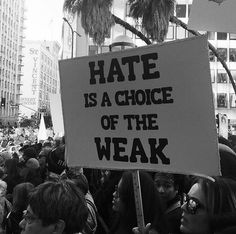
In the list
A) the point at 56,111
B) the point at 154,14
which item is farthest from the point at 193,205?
the point at 154,14

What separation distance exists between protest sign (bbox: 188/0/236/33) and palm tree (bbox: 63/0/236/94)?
11313 mm

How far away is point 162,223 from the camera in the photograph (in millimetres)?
3205

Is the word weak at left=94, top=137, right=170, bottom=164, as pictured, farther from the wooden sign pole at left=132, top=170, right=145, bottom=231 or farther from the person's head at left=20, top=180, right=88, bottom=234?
the person's head at left=20, top=180, right=88, bottom=234

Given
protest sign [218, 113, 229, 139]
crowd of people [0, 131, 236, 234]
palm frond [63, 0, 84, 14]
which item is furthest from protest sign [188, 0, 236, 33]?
palm frond [63, 0, 84, 14]

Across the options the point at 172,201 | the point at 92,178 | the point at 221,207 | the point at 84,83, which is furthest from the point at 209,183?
the point at 92,178

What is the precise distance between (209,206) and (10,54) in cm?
12396

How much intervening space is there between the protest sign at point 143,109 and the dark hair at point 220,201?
14cm

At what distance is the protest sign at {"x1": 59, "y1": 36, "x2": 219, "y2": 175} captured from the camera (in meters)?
2.64

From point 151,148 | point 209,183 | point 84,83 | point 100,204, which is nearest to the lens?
point 209,183

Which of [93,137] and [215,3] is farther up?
[215,3]

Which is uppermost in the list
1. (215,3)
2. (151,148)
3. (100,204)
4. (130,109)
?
(215,3)

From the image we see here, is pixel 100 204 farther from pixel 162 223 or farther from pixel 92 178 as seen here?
pixel 92 178

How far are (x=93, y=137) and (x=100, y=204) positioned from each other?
1474 mm

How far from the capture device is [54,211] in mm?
2387
